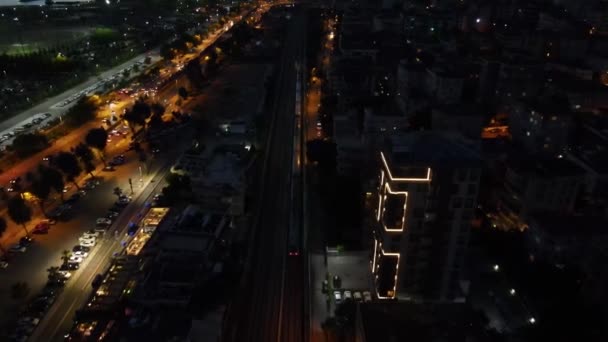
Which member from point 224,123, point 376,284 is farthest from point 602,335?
point 224,123

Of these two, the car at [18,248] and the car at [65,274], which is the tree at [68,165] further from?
the car at [65,274]

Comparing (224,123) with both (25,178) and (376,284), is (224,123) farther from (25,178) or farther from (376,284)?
(376,284)

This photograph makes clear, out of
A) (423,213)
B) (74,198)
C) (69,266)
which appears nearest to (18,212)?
(69,266)

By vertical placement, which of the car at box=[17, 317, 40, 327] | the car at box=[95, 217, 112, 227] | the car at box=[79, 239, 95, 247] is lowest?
the car at box=[17, 317, 40, 327]

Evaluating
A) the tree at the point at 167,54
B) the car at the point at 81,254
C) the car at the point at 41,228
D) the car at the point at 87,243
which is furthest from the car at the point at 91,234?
the tree at the point at 167,54

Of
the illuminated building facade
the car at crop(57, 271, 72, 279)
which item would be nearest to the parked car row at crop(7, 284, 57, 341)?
the car at crop(57, 271, 72, 279)

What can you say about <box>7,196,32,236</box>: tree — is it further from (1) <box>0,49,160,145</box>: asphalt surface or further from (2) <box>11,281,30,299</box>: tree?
(1) <box>0,49,160,145</box>: asphalt surface
